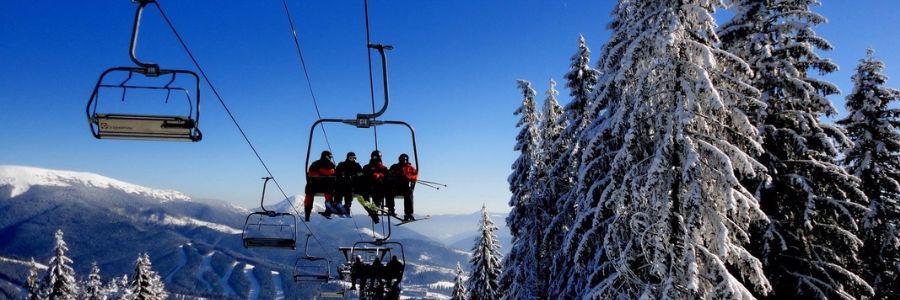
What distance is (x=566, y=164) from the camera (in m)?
18.0

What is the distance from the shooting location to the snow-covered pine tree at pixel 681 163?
33.4 feet

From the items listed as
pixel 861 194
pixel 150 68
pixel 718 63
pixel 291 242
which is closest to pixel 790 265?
pixel 861 194

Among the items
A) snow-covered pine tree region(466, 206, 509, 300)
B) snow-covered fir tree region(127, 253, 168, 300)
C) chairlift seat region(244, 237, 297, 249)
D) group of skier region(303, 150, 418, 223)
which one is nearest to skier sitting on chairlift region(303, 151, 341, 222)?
group of skier region(303, 150, 418, 223)

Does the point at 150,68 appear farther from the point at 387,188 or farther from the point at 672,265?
the point at 672,265

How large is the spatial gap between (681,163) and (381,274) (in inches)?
410

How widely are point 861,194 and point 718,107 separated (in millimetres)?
6997

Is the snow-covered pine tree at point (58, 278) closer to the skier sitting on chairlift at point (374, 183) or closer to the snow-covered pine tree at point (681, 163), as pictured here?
the skier sitting on chairlift at point (374, 183)

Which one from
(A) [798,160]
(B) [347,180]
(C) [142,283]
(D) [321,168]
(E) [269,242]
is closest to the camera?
(D) [321,168]

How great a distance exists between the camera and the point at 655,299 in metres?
10.7

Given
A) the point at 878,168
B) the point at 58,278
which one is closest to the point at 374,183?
the point at 878,168

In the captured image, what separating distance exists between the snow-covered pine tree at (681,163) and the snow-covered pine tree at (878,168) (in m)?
7.69

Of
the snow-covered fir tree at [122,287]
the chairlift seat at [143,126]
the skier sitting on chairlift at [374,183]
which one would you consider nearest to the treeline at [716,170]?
the skier sitting on chairlift at [374,183]

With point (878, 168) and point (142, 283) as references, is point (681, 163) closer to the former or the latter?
point (878, 168)

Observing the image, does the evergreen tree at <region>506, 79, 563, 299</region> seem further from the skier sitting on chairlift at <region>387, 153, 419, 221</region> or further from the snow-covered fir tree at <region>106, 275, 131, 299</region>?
the snow-covered fir tree at <region>106, 275, 131, 299</region>
